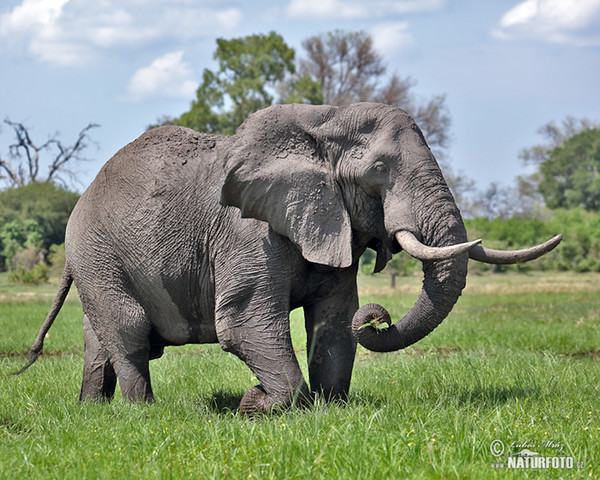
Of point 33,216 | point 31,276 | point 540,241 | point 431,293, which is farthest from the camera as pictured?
point 33,216

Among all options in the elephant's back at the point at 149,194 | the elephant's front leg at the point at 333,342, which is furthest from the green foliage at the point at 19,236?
the elephant's front leg at the point at 333,342

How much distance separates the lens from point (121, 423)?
523 cm

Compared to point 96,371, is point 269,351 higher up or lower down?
higher up

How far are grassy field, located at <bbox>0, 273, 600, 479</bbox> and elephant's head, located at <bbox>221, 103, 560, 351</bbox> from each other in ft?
2.52

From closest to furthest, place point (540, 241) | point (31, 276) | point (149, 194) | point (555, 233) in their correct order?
point (149, 194) → point (31, 276) → point (540, 241) → point (555, 233)

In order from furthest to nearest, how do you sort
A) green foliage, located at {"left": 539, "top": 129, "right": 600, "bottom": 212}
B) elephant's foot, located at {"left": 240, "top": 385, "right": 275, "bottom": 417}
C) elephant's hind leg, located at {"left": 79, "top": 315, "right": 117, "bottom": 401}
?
1. green foliage, located at {"left": 539, "top": 129, "right": 600, "bottom": 212}
2. elephant's hind leg, located at {"left": 79, "top": 315, "right": 117, "bottom": 401}
3. elephant's foot, located at {"left": 240, "top": 385, "right": 275, "bottom": 417}

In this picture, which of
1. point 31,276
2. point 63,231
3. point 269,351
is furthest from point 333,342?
point 63,231

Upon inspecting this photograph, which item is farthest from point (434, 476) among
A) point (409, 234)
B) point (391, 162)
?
point (391, 162)

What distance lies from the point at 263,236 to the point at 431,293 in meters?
1.24

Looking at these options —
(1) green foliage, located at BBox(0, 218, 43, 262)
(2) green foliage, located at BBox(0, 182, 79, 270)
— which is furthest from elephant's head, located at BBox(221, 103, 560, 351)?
(2) green foliage, located at BBox(0, 182, 79, 270)

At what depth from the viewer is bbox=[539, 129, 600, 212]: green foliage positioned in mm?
61156

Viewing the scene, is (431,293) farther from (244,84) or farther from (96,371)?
(244,84)

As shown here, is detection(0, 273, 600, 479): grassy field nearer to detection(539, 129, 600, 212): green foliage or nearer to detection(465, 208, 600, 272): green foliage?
detection(465, 208, 600, 272): green foliage

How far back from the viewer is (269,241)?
219 inches
